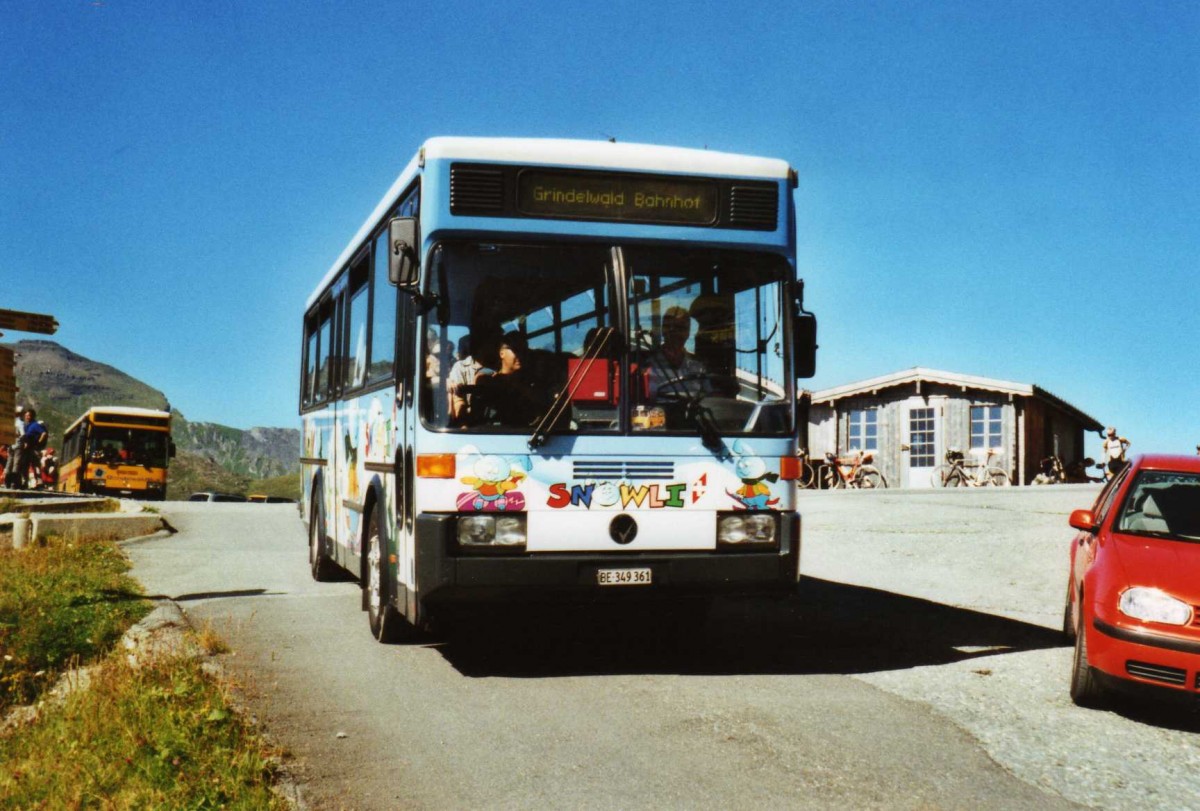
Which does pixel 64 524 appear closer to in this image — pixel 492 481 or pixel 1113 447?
pixel 492 481

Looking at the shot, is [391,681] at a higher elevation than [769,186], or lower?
lower

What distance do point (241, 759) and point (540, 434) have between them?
114 inches

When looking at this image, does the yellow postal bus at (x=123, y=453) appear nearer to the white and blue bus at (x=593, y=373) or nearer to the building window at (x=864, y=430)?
the building window at (x=864, y=430)

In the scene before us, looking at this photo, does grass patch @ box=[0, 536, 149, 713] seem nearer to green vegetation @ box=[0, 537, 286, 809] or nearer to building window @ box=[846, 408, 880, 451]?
green vegetation @ box=[0, 537, 286, 809]

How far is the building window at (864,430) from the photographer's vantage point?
4112 centimetres

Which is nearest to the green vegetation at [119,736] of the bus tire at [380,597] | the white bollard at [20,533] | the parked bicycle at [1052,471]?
the bus tire at [380,597]

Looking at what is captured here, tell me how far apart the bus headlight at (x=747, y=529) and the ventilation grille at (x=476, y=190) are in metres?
2.39

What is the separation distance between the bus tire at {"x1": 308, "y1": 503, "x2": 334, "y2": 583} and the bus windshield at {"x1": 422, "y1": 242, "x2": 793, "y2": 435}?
620 centimetres

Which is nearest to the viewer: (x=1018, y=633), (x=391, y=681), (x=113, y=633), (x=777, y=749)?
(x=777, y=749)

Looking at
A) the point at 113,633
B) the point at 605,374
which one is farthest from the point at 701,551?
the point at 113,633

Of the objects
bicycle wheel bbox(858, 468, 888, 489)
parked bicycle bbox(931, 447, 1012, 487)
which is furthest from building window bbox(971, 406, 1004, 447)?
bicycle wheel bbox(858, 468, 888, 489)

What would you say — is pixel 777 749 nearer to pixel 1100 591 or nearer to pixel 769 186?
pixel 1100 591

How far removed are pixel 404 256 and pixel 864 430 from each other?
35.2 meters

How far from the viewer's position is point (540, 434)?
7672mm
